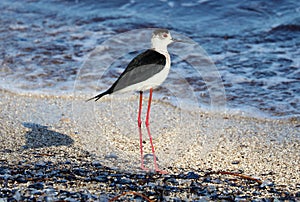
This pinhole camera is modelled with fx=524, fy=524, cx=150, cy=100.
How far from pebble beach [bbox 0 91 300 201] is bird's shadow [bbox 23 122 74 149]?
0.01 meters

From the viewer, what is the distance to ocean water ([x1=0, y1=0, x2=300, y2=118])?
7262mm

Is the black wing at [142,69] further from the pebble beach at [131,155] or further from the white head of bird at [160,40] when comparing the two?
the pebble beach at [131,155]

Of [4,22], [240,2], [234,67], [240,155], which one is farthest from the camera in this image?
[240,2]

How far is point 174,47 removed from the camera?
29.6ft

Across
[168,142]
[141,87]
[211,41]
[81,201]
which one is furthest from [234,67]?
[81,201]

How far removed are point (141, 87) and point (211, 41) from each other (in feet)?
17.7

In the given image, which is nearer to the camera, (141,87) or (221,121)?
(141,87)

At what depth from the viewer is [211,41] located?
9539 millimetres

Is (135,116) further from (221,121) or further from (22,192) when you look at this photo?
(22,192)

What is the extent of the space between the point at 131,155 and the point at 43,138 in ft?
3.40

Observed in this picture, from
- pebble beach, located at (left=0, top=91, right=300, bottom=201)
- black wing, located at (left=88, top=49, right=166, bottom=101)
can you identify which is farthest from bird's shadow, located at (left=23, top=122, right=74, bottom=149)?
black wing, located at (left=88, top=49, right=166, bottom=101)

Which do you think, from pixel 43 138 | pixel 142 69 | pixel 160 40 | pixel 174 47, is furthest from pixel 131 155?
pixel 174 47

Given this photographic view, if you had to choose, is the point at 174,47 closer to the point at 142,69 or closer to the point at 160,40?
the point at 160,40

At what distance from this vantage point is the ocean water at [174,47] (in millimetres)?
7262
